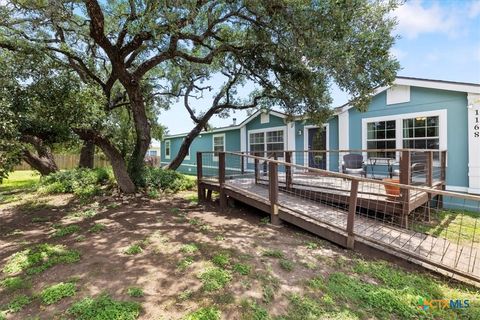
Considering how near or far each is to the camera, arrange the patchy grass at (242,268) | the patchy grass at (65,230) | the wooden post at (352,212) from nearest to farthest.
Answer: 1. the patchy grass at (242,268)
2. the wooden post at (352,212)
3. the patchy grass at (65,230)

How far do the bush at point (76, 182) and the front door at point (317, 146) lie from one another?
7433 mm

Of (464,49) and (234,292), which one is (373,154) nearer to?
(464,49)

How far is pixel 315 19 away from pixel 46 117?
19.2 feet

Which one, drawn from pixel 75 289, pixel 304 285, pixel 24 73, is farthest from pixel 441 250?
pixel 24 73

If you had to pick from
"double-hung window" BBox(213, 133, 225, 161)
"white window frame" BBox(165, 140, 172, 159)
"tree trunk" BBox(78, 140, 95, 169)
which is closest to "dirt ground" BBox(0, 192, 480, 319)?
"tree trunk" BBox(78, 140, 95, 169)

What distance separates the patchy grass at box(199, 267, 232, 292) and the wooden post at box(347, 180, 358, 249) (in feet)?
6.59

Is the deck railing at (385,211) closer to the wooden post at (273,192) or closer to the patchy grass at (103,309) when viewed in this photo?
the wooden post at (273,192)

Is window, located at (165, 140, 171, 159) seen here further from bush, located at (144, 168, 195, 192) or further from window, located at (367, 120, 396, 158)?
window, located at (367, 120, 396, 158)

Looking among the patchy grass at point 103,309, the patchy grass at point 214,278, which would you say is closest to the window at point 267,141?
the patchy grass at point 214,278

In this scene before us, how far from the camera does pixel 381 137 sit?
26.8 feet

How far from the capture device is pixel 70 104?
5766 millimetres

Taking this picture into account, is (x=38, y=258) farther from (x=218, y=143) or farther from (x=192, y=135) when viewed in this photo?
(x=218, y=143)

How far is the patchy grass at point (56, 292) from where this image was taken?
97.9 inches

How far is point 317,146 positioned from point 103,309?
8.86 meters
